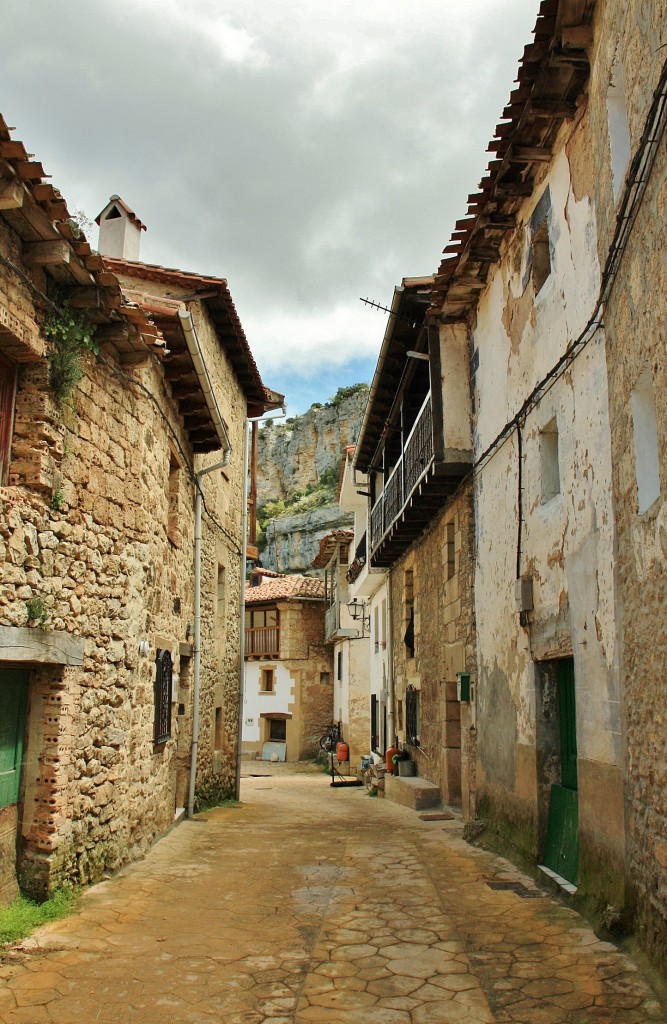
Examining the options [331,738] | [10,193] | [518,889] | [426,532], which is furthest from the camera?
[331,738]

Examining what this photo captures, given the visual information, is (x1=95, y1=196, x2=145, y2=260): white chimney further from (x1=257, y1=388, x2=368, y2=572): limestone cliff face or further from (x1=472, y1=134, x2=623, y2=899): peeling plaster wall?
(x1=257, y1=388, x2=368, y2=572): limestone cliff face

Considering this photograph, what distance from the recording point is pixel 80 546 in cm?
632

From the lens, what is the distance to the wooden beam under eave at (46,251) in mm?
5461

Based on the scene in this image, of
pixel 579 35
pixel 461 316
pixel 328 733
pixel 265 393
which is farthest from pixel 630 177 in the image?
pixel 328 733

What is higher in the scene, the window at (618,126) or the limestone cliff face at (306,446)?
the limestone cliff face at (306,446)

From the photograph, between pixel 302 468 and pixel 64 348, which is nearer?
pixel 64 348

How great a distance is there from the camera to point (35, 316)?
569 cm

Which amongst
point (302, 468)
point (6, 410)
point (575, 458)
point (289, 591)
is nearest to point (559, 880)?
point (575, 458)

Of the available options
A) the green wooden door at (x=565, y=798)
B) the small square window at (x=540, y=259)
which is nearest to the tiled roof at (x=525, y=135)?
the small square window at (x=540, y=259)

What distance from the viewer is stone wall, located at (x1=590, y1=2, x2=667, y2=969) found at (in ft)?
15.0

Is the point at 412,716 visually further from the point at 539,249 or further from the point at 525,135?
the point at 525,135

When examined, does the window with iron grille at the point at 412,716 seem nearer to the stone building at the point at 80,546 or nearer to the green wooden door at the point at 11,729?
the stone building at the point at 80,546

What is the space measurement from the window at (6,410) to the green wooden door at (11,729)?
137 cm

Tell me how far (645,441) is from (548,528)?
7.49 feet
